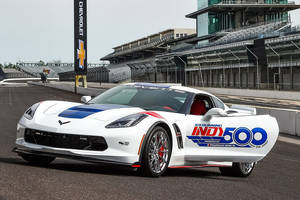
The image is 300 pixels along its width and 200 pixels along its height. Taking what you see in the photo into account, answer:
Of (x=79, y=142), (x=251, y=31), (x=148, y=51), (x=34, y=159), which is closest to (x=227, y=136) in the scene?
(x=79, y=142)

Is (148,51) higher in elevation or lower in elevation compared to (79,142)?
higher

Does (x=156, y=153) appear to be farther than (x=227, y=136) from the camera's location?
No

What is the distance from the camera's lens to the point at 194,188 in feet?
18.1

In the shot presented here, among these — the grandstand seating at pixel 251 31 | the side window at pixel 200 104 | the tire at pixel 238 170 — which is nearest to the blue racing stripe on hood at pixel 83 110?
the side window at pixel 200 104

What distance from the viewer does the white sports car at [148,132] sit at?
18.6 feet

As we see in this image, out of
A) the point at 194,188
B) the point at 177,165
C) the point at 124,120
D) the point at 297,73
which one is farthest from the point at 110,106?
the point at 297,73

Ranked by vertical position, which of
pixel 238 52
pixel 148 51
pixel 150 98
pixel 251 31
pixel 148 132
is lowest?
pixel 148 132

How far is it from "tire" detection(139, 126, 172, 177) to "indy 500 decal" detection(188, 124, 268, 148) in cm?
59

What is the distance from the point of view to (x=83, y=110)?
245 inches

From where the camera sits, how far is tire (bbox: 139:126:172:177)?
5.74 m

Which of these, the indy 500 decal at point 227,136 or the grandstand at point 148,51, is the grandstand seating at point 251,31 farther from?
the indy 500 decal at point 227,136

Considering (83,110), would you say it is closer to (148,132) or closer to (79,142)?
(79,142)

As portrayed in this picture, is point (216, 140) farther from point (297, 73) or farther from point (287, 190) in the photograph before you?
point (297, 73)

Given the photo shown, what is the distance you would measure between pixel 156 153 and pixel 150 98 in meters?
1.13
